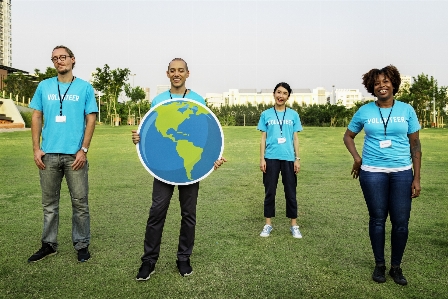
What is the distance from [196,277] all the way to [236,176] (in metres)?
7.90

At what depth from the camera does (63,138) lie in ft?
14.6

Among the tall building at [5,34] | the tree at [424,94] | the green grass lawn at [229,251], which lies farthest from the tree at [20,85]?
the tall building at [5,34]

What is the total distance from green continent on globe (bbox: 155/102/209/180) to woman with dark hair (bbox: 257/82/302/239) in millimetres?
1720

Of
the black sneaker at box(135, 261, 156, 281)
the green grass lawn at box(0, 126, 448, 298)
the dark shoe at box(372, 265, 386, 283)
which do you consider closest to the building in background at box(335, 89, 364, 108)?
the green grass lawn at box(0, 126, 448, 298)

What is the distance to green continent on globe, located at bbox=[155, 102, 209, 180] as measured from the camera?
13.4 ft

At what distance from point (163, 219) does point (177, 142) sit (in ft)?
2.37

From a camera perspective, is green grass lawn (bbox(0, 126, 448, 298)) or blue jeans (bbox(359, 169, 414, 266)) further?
blue jeans (bbox(359, 169, 414, 266))

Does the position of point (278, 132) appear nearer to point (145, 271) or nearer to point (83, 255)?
point (145, 271)

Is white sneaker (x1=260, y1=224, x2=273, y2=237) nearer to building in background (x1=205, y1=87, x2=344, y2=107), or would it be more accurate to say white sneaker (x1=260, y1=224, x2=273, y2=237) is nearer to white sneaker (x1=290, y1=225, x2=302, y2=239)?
white sneaker (x1=290, y1=225, x2=302, y2=239)

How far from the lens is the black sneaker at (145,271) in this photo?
4.01 meters

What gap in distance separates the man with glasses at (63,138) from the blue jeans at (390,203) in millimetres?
2761

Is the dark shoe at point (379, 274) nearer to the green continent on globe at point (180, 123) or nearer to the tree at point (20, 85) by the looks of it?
the green continent on globe at point (180, 123)

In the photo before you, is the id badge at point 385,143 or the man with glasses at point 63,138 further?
the man with glasses at point 63,138

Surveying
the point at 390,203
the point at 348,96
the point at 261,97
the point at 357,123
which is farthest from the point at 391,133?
the point at 348,96
